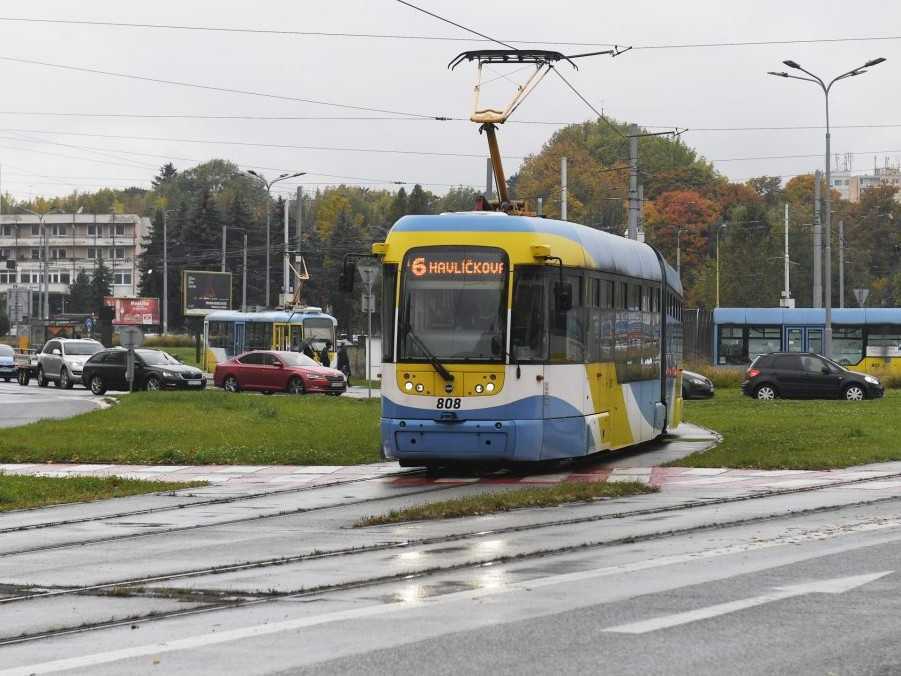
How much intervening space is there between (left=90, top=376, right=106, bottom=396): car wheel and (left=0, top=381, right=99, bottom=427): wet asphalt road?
Answer: 1.83 feet

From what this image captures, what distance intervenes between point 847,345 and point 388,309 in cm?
3859

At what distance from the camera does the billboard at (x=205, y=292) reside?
8619 cm

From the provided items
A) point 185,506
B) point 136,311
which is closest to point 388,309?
point 185,506

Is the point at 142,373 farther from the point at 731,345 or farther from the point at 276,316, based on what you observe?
the point at 731,345

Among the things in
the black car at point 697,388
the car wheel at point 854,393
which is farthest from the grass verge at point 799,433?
the black car at point 697,388

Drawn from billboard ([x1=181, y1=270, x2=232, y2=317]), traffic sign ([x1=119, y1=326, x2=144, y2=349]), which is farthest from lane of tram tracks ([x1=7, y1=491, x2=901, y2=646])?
billboard ([x1=181, y1=270, x2=232, y2=317])

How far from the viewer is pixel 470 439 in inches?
784

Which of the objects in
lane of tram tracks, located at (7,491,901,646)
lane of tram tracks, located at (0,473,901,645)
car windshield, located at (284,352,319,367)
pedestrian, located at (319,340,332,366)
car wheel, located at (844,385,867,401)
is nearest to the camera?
lane of tram tracks, located at (7,491,901,646)

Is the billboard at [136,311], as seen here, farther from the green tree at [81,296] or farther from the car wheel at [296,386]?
the car wheel at [296,386]

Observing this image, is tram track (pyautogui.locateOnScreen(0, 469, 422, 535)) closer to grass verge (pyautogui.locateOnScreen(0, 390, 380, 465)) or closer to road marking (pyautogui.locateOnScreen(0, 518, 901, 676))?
grass verge (pyautogui.locateOnScreen(0, 390, 380, 465))

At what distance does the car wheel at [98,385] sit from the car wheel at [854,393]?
2228cm

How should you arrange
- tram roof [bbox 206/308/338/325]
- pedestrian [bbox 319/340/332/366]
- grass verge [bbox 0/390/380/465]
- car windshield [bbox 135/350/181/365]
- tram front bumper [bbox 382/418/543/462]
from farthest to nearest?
tram roof [bbox 206/308/338/325]
pedestrian [bbox 319/340/332/366]
car windshield [bbox 135/350/181/365]
grass verge [bbox 0/390/380/465]
tram front bumper [bbox 382/418/543/462]

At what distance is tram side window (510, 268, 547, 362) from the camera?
20.1 metres

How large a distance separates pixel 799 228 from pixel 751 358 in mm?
60250
